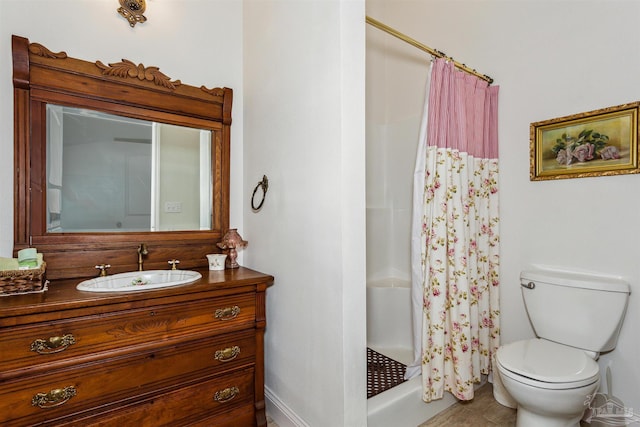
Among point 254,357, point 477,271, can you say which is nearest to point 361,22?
point 477,271

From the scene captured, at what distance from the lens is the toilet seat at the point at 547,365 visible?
137 cm

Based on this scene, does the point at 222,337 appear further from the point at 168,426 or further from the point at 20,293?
the point at 20,293

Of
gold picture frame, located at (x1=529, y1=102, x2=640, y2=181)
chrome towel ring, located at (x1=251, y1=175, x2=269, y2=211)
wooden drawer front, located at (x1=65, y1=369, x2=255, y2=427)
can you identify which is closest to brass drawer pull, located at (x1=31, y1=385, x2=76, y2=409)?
wooden drawer front, located at (x1=65, y1=369, x2=255, y2=427)

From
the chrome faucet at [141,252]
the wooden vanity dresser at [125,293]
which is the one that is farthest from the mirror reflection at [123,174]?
the chrome faucet at [141,252]

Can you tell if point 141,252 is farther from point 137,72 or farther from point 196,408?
point 137,72

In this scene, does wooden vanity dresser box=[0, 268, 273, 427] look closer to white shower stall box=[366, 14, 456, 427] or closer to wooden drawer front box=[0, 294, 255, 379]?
wooden drawer front box=[0, 294, 255, 379]

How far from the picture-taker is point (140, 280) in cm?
168

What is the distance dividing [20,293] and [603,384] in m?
2.83

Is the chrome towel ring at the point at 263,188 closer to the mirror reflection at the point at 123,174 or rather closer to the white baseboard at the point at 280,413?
the mirror reflection at the point at 123,174

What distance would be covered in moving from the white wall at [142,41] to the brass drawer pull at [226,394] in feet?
3.25

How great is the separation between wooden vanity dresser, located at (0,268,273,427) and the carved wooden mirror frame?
0.21 meters

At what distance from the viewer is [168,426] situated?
1.44 meters

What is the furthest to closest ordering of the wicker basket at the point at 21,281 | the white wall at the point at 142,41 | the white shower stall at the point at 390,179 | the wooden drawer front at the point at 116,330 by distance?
the white shower stall at the point at 390,179
the white wall at the point at 142,41
the wicker basket at the point at 21,281
the wooden drawer front at the point at 116,330

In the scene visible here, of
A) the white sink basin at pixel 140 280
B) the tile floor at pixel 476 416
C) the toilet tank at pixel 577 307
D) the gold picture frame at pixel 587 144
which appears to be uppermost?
the gold picture frame at pixel 587 144
